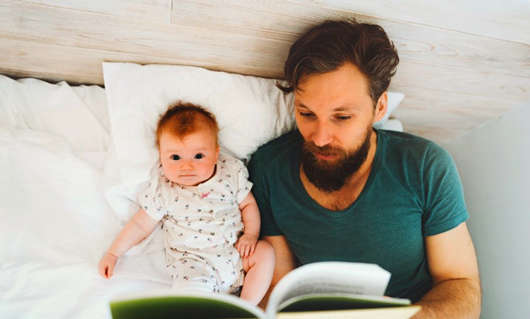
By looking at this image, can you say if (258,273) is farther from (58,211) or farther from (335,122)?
(58,211)

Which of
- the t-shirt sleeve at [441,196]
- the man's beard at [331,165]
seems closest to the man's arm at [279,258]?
the man's beard at [331,165]

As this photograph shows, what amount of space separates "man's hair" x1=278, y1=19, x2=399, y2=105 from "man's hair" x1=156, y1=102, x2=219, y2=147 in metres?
0.30

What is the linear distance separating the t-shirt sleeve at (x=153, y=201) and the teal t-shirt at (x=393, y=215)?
39 centimetres

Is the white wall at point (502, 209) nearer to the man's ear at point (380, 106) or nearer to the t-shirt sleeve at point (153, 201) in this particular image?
the man's ear at point (380, 106)

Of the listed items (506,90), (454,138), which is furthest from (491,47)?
(454,138)

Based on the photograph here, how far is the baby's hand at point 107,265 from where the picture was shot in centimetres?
110

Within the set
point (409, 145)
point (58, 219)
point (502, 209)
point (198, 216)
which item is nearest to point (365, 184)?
point (409, 145)

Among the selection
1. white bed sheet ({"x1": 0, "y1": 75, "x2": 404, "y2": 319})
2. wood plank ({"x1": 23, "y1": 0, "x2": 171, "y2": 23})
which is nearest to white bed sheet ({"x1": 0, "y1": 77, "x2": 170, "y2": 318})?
white bed sheet ({"x1": 0, "y1": 75, "x2": 404, "y2": 319})

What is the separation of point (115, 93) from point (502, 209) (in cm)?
153

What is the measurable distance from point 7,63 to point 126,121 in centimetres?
43

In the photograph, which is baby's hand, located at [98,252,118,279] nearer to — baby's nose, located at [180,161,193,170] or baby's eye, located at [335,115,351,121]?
baby's nose, located at [180,161,193,170]

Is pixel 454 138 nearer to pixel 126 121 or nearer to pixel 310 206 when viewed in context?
pixel 310 206

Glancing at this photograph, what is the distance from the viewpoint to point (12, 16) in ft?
3.34

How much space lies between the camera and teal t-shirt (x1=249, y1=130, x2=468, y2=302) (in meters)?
1.10
